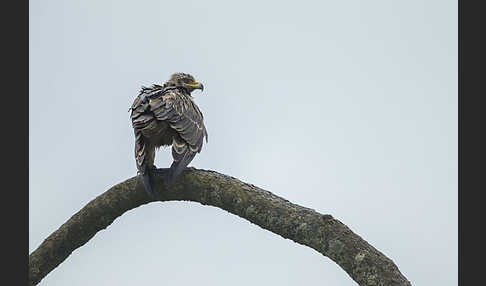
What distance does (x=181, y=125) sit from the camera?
5.48 metres

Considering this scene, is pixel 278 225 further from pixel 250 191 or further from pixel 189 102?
pixel 189 102

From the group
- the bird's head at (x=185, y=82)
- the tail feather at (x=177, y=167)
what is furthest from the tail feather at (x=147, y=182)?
the bird's head at (x=185, y=82)

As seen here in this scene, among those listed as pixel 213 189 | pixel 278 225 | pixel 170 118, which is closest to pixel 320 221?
pixel 278 225

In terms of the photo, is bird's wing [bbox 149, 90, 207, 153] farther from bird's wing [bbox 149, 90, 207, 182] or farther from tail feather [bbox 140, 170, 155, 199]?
tail feather [bbox 140, 170, 155, 199]

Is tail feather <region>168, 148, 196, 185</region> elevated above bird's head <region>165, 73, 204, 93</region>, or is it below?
below

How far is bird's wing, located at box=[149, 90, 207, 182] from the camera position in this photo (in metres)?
5.25

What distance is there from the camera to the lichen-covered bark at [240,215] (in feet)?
13.7

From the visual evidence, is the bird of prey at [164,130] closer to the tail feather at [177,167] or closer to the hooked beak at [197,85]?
the tail feather at [177,167]

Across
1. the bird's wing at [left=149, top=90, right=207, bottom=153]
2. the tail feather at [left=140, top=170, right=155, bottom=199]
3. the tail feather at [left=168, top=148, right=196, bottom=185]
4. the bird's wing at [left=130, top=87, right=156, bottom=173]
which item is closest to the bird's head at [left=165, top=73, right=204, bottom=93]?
the bird's wing at [left=149, top=90, right=207, bottom=153]

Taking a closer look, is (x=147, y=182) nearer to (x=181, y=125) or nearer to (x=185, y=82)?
(x=181, y=125)

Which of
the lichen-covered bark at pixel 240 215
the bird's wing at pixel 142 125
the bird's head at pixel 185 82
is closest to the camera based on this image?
the lichen-covered bark at pixel 240 215

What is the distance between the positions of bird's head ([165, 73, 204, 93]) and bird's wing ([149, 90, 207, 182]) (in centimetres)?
77

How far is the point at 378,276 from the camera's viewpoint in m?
4.07

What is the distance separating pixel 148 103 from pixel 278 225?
170cm
